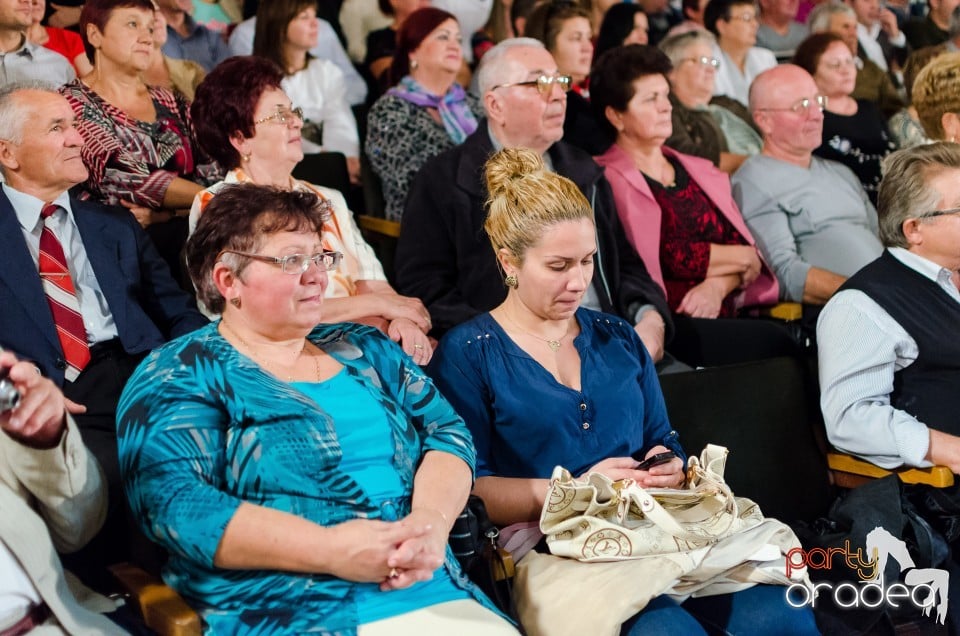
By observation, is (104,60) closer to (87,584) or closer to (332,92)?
(332,92)

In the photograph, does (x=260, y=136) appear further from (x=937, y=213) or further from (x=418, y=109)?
(x=937, y=213)

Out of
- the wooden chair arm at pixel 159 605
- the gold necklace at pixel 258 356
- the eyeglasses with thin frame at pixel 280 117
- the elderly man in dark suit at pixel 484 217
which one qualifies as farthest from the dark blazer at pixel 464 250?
the wooden chair arm at pixel 159 605

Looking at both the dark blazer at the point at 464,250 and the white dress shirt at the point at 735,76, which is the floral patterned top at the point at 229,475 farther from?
the white dress shirt at the point at 735,76

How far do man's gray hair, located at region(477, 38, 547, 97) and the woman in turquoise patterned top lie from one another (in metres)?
1.37

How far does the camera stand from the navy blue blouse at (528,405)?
230 centimetres

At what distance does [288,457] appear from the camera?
190 cm

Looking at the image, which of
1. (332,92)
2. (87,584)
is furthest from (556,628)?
(332,92)

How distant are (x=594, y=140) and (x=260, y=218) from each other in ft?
6.46

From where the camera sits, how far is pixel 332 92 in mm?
4379

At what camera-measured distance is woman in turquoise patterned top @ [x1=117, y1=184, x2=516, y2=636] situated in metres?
1.79

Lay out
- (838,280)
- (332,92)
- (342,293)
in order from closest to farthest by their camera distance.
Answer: (342,293)
(838,280)
(332,92)

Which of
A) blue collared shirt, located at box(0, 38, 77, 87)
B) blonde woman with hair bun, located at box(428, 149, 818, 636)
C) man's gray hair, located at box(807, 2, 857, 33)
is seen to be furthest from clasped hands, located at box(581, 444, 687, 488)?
man's gray hair, located at box(807, 2, 857, 33)

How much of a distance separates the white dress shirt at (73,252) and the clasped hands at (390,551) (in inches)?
37.8

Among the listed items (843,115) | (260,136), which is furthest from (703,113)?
(260,136)
